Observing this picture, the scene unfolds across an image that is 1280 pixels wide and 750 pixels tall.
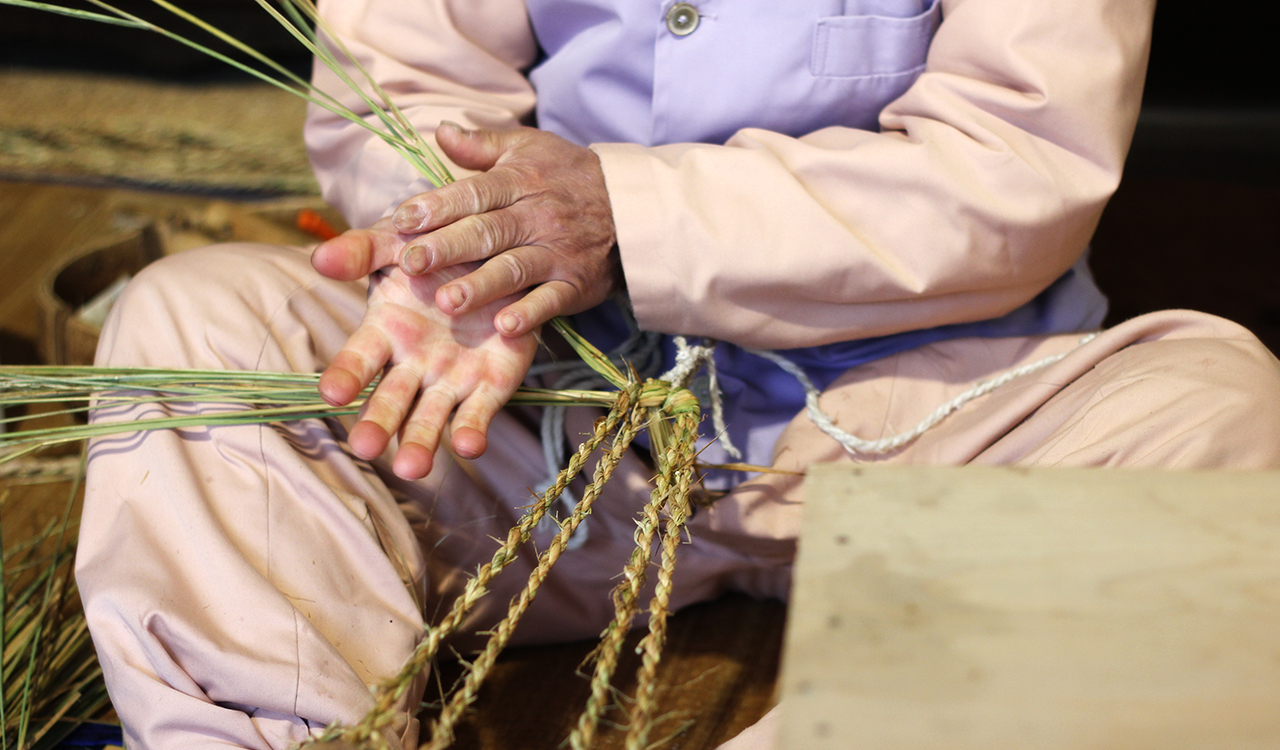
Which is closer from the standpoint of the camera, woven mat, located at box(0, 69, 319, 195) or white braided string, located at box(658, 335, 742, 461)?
white braided string, located at box(658, 335, 742, 461)

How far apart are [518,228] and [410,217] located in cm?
11

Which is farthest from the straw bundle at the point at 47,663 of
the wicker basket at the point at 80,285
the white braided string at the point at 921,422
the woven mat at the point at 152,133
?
the woven mat at the point at 152,133

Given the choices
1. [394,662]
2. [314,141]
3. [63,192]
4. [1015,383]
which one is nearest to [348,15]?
[314,141]

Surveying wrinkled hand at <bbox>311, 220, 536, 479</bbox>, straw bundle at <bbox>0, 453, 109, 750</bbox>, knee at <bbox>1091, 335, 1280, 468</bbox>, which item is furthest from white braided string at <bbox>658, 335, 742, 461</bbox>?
straw bundle at <bbox>0, 453, 109, 750</bbox>

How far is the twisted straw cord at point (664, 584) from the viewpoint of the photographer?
574mm

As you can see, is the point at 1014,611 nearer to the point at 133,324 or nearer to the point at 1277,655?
the point at 1277,655

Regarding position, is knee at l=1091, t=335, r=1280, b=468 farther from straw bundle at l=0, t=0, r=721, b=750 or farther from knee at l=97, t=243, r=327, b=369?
knee at l=97, t=243, r=327, b=369

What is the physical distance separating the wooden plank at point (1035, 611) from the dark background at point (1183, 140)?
4.90 feet

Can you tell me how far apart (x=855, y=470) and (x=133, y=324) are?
75cm

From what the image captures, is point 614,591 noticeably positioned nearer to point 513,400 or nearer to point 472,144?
point 513,400

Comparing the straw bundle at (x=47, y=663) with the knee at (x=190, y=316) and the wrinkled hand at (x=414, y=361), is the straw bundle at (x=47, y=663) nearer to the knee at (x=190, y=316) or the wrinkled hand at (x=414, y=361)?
the knee at (x=190, y=316)

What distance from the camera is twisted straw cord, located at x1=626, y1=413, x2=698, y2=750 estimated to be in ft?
1.88

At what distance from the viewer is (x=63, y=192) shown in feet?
7.86

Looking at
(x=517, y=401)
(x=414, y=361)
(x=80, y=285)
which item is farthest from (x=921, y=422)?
(x=80, y=285)
